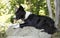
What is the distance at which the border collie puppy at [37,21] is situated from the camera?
4.26m

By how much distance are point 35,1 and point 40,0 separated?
0.17 meters

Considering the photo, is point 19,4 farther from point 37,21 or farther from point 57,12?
point 57,12

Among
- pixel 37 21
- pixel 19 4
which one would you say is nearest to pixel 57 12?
pixel 37 21

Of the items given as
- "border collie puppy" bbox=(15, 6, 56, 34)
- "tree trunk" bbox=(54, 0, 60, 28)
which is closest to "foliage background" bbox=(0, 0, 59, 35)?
"border collie puppy" bbox=(15, 6, 56, 34)

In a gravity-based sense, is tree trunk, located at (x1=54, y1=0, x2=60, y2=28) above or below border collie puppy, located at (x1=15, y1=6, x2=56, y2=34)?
above

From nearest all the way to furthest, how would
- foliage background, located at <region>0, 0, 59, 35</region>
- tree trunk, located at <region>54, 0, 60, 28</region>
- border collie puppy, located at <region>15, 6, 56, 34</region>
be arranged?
tree trunk, located at <region>54, 0, 60, 28</region>
border collie puppy, located at <region>15, 6, 56, 34</region>
foliage background, located at <region>0, 0, 59, 35</region>

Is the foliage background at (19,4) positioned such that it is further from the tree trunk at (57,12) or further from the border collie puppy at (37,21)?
the tree trunk at (57,12)

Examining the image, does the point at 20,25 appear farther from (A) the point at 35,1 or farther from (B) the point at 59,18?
(A) the point at 35,1

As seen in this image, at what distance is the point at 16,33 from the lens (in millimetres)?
4219

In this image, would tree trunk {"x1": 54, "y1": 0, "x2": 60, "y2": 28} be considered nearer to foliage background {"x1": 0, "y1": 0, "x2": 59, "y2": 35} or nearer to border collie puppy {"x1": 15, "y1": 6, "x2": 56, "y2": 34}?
border collie puppy {"x1": 15, "y1": 6, "x2": 56, "y2": 34}

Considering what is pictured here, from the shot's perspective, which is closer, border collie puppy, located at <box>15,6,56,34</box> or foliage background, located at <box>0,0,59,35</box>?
border collie puppy, located at <box>15,6,56,34</box>

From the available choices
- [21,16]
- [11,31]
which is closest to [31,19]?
[21,16]

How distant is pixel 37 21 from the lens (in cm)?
458

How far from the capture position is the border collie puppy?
14.0 feet
